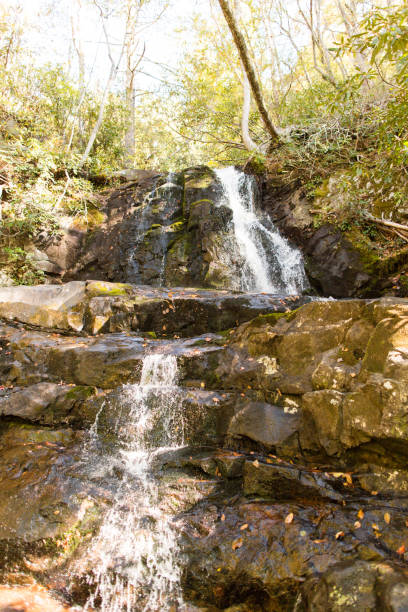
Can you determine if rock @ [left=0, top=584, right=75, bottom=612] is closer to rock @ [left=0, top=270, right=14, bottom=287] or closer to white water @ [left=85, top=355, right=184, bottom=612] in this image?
white water @ [left=85, top=355, right=184, bottom=612]

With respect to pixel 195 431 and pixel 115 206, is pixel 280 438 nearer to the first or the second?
pixel 195 431

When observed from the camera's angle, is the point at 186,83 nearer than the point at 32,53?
No

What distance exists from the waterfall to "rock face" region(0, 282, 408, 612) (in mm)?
4214

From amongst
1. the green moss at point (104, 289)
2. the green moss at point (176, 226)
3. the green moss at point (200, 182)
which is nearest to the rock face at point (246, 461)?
the green moss at point (104, 289)

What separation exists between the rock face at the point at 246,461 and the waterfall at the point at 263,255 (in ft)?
13.8

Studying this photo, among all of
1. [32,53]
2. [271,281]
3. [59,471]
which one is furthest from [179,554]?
[32,53]

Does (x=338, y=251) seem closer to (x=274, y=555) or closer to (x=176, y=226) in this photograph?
(x=176, y=226)

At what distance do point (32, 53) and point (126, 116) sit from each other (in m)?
4.21

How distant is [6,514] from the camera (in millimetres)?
3805

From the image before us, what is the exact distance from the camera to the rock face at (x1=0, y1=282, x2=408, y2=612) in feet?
9.98

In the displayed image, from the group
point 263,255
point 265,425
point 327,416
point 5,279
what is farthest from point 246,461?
point 5,279

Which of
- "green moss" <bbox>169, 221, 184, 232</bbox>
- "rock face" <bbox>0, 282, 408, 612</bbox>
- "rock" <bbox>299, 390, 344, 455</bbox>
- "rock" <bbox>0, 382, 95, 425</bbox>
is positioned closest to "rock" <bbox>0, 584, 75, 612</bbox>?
"rock face" <bbox>0, 282, 408, 612</bbox>

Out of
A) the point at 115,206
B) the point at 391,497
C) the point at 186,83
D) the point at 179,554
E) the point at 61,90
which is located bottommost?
the point at 179,554

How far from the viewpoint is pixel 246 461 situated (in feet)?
13.2
